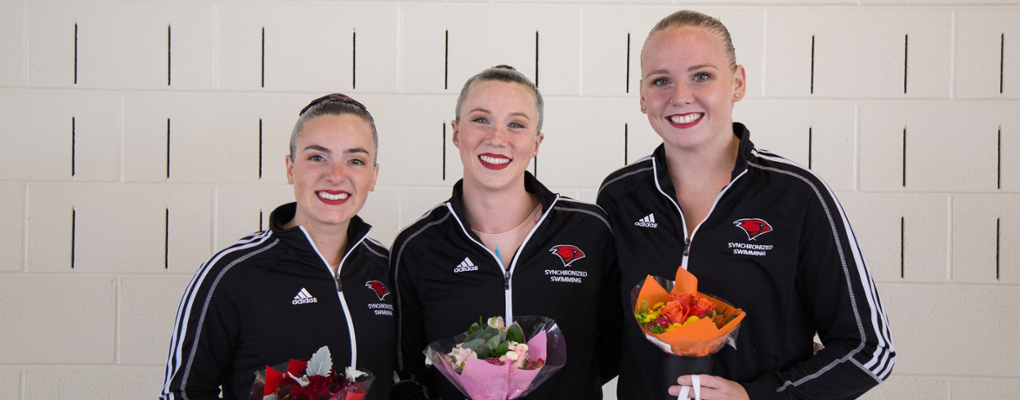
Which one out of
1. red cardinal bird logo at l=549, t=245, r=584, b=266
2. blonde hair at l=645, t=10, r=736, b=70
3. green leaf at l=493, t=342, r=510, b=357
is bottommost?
green leaf at l=493, t=342, r=510, b=357

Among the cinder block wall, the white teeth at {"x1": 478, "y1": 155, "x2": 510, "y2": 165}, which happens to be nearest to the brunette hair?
the white teeth at {"x1": 478, "y1": 155, "x2": 510, "y2": 165}

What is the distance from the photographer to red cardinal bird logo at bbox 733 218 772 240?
1798mm

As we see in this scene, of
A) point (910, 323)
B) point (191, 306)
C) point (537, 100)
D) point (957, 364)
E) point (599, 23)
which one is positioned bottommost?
point (957, 364)

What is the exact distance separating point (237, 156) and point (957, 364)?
3.40 meters

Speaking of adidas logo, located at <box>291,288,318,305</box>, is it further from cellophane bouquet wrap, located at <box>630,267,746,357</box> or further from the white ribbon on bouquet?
the white ribbon on bouquet

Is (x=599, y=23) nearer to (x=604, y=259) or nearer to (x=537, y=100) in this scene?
(x=537, y=100)

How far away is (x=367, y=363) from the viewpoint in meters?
1.86

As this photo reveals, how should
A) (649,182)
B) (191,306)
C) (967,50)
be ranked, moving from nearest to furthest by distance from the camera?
(191,306), (649,182), (967,50)

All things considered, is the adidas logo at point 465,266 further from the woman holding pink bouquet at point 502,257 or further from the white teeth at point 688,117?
the white teeth at point 688,117

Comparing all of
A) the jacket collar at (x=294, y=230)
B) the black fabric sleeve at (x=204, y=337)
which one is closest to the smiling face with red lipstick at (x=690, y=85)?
the jacket collar at (x=294, y=230)

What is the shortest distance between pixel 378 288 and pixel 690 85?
1.13 meters

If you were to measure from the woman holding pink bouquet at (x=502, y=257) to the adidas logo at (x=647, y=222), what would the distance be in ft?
0.44

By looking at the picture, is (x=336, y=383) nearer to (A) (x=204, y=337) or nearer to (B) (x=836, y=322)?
(A) (x=204, y=337)

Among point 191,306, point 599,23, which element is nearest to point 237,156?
point 191,306
